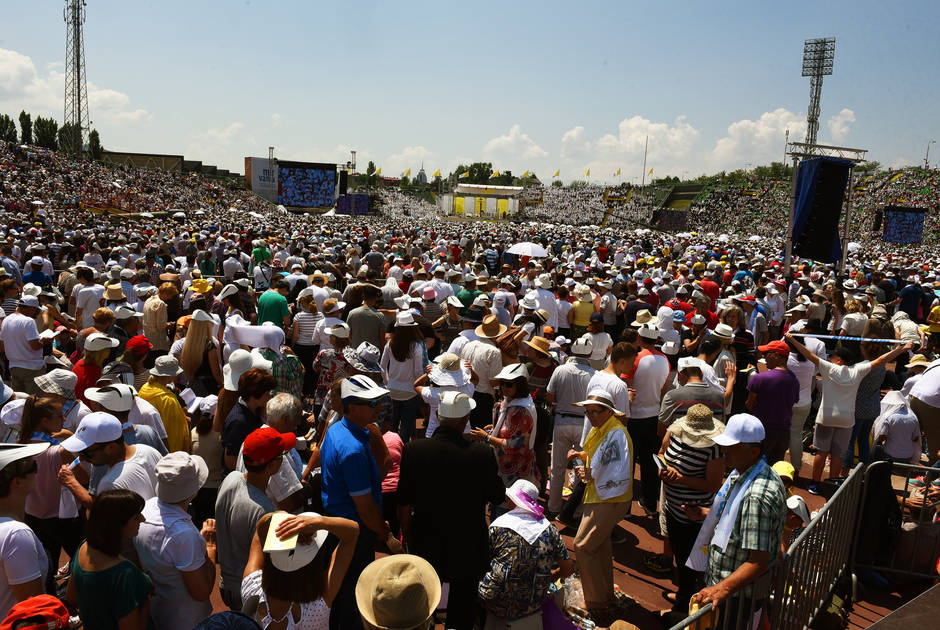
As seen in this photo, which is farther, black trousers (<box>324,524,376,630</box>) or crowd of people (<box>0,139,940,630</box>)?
black trousers (<box>324,524,376,630</box>)

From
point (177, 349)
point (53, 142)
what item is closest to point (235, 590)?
point (177, 349)

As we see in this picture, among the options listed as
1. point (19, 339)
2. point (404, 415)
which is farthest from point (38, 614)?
point (19, 339)

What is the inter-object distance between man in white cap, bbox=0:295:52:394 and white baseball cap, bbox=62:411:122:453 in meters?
3.53

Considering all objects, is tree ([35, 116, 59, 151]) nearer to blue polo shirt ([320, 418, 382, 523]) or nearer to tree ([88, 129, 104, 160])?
tree ([88, 129, 104, 160])

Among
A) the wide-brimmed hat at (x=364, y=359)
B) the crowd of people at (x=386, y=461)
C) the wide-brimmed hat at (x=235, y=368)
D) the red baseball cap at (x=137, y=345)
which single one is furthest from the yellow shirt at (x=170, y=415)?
the wide-brimmed hat at (x=364, y=359)

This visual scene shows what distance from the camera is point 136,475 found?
3.12 m

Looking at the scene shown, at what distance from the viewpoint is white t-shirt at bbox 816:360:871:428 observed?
566cm

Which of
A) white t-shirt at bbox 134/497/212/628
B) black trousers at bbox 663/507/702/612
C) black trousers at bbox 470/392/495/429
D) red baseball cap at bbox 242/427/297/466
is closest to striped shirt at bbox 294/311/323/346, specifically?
black trousers at bbox 470/392/495/429

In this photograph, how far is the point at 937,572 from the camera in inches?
173

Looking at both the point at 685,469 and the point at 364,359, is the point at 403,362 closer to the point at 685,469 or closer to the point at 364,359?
the point at 364,359

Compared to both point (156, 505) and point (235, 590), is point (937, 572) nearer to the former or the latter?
point (235, 590)

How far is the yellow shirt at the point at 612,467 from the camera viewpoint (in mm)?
3768

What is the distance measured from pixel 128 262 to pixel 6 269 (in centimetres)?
178

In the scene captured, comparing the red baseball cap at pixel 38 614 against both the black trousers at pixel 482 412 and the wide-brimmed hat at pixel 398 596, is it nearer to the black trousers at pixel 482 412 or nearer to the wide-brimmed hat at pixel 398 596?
the wide-brimmed hat at pixel 398 596
